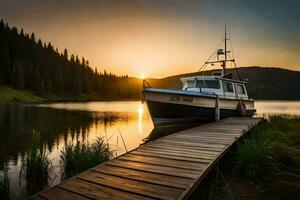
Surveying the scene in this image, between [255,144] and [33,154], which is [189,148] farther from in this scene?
[33,154]

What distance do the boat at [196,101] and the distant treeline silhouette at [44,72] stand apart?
8811 centimetres

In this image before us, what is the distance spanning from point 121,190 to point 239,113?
1780 centimetres

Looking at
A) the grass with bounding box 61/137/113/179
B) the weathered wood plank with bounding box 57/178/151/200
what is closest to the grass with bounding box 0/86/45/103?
the grass with bounding box 61/137/113/179

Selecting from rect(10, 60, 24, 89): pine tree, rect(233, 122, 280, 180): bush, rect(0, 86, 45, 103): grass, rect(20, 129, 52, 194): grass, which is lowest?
rect(20, 129, 52, 194): grass

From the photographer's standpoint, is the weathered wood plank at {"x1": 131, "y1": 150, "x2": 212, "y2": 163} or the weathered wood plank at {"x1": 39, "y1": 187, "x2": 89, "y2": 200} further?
the weathered wood plank at {"x1": 131, "y1": 150, "x2": 212, "y2": 163}

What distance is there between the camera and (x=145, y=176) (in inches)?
199

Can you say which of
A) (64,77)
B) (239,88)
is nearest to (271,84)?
(64,77)

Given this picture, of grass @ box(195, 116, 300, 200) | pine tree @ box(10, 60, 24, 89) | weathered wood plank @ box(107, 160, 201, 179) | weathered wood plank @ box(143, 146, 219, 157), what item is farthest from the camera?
pine tree @ box(10, 60, 24, 89)

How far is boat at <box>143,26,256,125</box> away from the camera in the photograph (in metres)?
16.9

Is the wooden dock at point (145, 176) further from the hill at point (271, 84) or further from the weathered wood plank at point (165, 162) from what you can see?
the hill at point (271, 84)

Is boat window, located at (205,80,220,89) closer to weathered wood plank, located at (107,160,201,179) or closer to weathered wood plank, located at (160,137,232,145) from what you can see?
weathered wood plank, located at (160,137,232,145)

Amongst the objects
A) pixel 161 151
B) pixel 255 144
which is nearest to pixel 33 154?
pixel 161 151

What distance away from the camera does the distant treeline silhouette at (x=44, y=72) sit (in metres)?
99.5

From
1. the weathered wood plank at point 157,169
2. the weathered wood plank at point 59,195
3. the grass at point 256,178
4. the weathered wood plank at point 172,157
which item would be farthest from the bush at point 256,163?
the weathered wood plank at point 59,195
